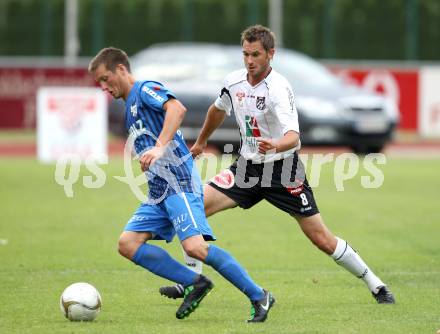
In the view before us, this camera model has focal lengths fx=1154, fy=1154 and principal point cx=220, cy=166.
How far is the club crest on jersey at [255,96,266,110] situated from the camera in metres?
7.86

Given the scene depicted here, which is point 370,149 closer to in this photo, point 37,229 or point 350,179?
point 350,179

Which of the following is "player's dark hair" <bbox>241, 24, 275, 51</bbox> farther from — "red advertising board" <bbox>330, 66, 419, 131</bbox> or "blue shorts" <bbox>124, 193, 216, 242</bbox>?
"red advertising board" <bbox>330, 66, 419, 131</bbox>

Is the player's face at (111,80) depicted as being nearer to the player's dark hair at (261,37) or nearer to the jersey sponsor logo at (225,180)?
the player's dark hair at (261,37)

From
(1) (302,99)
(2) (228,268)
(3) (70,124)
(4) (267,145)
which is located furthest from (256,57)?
(3) (70,124)

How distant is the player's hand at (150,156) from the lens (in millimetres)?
6996

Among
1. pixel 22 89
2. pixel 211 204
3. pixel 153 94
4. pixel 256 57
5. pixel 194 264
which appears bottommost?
pixel 22 89

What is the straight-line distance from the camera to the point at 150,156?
23.0ft

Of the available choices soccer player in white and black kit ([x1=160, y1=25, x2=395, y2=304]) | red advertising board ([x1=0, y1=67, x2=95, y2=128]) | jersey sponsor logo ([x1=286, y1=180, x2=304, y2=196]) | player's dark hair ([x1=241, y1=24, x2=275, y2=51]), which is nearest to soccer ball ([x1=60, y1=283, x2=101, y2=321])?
soccer player in white and black kit ([x1=160, y1=25, x2=395, y2=304])

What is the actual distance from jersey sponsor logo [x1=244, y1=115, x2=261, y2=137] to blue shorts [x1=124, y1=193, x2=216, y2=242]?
28.8 inches

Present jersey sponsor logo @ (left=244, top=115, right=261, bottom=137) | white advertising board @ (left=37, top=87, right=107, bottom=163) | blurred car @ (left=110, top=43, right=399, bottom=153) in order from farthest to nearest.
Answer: white advertising board @ (left=37, top=87, right=107, bottom=163) → blurred car @ (left=110, top=43, right=399, bottom=153) → jersey sponsor logo @ (left=244, top=115, right=261, bottom=137)

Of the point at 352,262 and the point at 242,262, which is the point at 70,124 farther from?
the point at 352,262

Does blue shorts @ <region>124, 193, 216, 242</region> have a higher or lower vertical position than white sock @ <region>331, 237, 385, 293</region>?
higher

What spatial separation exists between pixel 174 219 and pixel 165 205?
0.14 m

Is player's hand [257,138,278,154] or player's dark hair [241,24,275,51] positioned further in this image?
player's dark hair [241,24,275,51]
